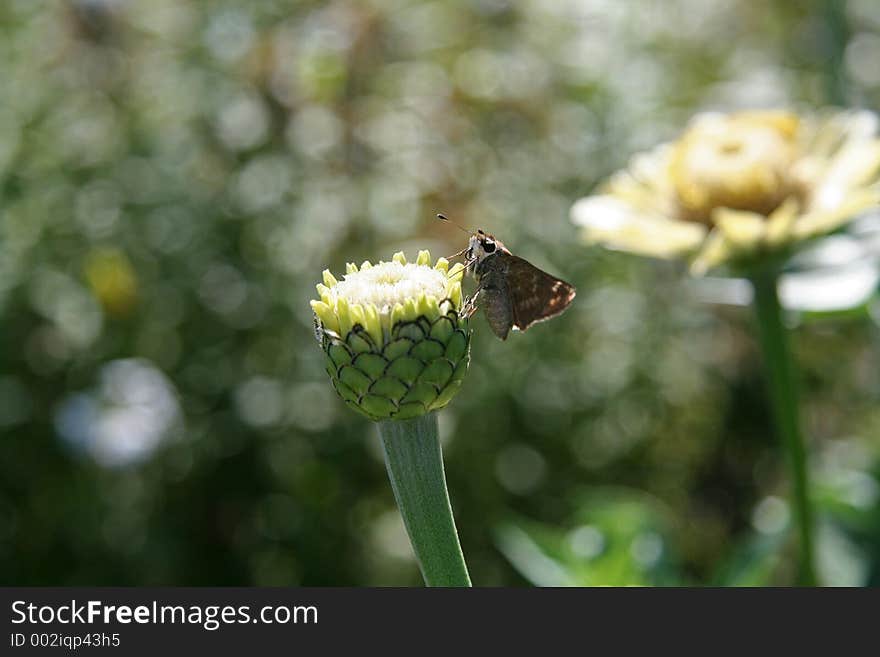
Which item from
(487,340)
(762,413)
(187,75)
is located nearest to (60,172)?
(187,75)

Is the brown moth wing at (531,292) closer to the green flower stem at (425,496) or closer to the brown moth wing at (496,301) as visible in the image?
the brown moth wing at (496,301)

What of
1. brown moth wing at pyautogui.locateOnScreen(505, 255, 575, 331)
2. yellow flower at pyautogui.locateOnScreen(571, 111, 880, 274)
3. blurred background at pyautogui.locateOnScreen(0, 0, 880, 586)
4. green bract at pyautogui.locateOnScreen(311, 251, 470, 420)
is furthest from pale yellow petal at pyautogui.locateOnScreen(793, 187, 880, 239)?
blurred background at pyautogui.locateOnScreen(0, 0, 880, 586)

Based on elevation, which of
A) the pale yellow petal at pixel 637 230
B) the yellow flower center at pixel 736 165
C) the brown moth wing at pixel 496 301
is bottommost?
the brown moth wing at pixel 496 301

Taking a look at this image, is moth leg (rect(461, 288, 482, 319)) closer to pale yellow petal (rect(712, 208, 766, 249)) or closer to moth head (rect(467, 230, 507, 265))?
moth head (rect(467, 230, 507, 265))

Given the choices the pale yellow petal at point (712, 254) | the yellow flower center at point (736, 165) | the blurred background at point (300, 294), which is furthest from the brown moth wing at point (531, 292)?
the blurred background at point (300, 294)

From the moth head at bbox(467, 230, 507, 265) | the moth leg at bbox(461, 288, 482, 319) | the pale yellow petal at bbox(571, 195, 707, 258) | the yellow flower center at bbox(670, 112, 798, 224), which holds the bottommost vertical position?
the moth leg at bbox(461, 288, 482, 319)

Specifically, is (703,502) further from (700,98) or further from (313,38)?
(313,38)

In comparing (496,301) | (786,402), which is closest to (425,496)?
(496,301)

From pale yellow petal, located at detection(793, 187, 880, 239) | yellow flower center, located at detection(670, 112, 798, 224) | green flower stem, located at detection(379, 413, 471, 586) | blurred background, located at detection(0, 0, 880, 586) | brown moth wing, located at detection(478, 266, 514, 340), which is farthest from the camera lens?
blurred background, located at detection(0, 0, 880, 586)
